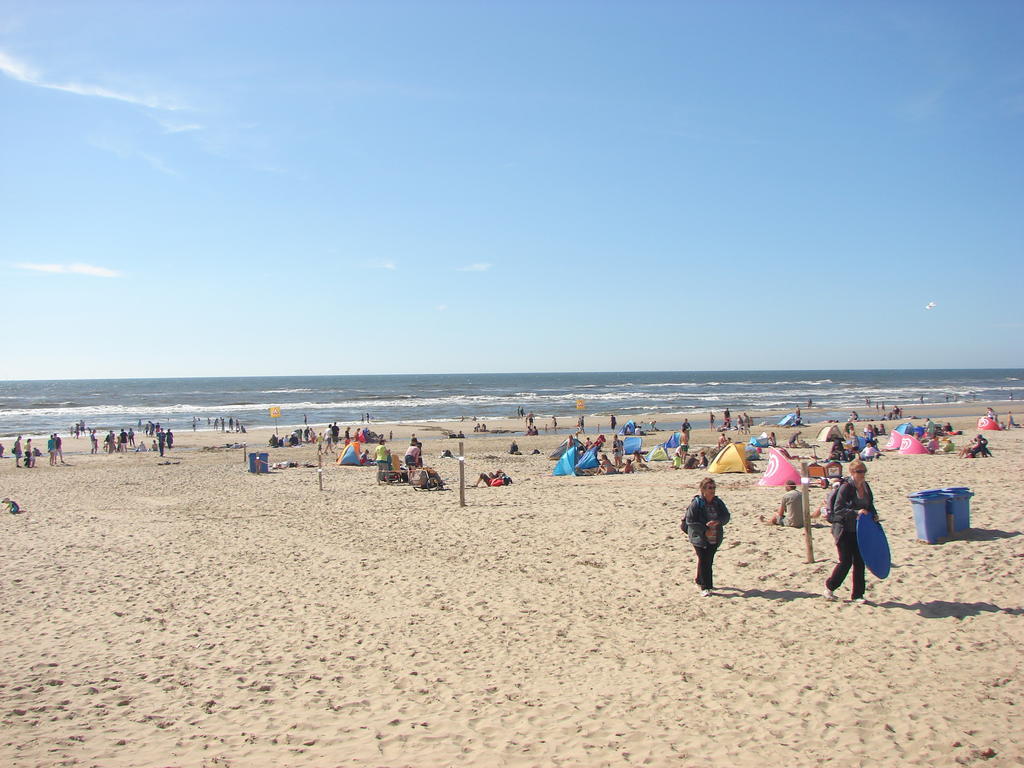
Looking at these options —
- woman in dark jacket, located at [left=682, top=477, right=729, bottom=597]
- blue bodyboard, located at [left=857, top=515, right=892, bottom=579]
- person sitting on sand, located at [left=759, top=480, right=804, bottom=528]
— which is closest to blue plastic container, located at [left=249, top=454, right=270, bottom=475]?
person sitting on sand, located at [left=759, top=480, right=804, bottom=528]

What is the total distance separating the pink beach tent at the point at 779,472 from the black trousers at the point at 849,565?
6.73 metres

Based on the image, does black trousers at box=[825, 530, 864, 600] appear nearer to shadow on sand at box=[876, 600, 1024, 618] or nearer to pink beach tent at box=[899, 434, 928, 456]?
shadow on sand at box=[876, 600, 1024, 618]

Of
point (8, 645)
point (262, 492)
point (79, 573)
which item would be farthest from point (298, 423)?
point (8, 645)

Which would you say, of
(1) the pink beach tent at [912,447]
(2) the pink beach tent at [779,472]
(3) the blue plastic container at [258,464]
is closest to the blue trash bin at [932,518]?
(2) the pink beach tent at [779,472]

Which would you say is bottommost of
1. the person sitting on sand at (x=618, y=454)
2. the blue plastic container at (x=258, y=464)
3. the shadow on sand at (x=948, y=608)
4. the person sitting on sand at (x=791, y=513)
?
the blue plastic container at (x=258, y=464)

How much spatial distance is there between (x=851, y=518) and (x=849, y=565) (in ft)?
2.10

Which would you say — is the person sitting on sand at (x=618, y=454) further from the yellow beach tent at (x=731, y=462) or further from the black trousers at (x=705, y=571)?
the black trousers at (x=705, y=571)

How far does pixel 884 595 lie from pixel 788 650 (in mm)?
1885

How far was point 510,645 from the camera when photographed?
21.4 feet

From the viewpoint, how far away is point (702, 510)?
7.41 metres

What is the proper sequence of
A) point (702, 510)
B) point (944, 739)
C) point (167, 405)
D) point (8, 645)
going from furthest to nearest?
point (167, 405), point (702, 510), point (8, 645), point (944, 739)

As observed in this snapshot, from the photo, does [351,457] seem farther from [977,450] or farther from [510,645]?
[977,450]

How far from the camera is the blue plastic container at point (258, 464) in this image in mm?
22641

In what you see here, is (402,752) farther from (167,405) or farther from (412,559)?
(167,405)
